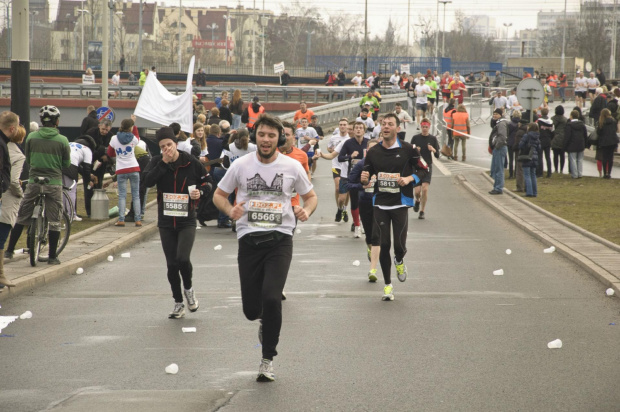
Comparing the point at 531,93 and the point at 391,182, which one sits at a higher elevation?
the point at 531,93

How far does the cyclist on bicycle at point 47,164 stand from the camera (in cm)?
1173

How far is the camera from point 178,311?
31.1 feet

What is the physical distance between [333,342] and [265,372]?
57.5 inches

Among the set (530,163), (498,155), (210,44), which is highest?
(210,44)

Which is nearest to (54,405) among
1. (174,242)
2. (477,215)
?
(174,242)

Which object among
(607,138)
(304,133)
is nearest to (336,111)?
(607,138)

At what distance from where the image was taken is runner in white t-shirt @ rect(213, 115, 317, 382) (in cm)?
706

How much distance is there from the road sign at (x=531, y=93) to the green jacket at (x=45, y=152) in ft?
52.1

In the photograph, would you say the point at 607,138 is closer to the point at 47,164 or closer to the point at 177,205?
the point at 47,164

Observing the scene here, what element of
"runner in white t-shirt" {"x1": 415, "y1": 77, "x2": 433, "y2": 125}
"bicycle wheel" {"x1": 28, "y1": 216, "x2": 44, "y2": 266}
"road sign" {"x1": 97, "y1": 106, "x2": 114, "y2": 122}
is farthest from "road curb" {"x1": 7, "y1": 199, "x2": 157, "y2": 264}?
"runner in white t-shirt" {"x1": 415, "y1": 77, "x2": 433, "y2": 125}

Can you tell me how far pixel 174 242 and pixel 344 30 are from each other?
483ft

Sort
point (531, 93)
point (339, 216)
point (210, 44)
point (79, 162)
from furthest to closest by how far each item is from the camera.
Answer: point (210, 44)
point (531, 93)
point (339, 216)
point (79, 162)

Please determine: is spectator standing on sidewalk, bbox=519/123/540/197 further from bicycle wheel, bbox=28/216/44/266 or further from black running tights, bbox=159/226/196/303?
black running tights, bbox=159/226/196/303

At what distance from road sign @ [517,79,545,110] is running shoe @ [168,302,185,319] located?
1729 centimetres
